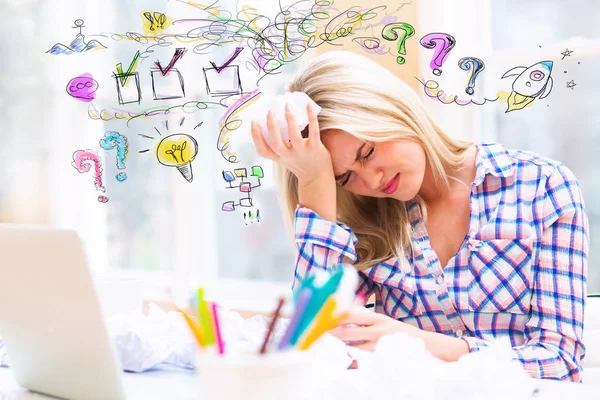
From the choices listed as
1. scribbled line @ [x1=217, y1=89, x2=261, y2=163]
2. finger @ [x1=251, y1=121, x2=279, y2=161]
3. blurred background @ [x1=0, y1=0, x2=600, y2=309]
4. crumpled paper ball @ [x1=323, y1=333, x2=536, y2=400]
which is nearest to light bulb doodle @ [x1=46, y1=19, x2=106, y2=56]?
blurred background @ [x1=0, y1=0, x2=600, y2=309]

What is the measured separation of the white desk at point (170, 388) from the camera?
751 mm

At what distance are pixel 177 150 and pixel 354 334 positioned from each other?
1.04m

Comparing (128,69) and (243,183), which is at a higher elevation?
(128,69)

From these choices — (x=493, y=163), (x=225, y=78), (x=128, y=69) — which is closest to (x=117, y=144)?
(x=128, y=69)

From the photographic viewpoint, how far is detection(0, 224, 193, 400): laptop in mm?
729

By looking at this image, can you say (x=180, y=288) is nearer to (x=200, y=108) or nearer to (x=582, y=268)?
(x=582, y=268)

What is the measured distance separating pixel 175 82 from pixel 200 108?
173 millimetres

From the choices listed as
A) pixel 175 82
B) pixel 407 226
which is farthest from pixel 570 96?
pixel 175 82

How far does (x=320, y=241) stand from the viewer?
1.32 meters

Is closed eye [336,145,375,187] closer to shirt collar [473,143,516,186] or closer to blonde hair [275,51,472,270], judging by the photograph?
blonde hair [275,51,472,270]

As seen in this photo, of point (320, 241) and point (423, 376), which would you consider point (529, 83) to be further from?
point (423, 376)

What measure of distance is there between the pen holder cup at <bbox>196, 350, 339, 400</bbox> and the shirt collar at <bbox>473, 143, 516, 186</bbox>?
914 mm

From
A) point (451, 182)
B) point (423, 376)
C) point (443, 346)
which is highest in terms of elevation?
point (451, 182)

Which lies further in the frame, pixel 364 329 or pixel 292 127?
pixel 292 127
